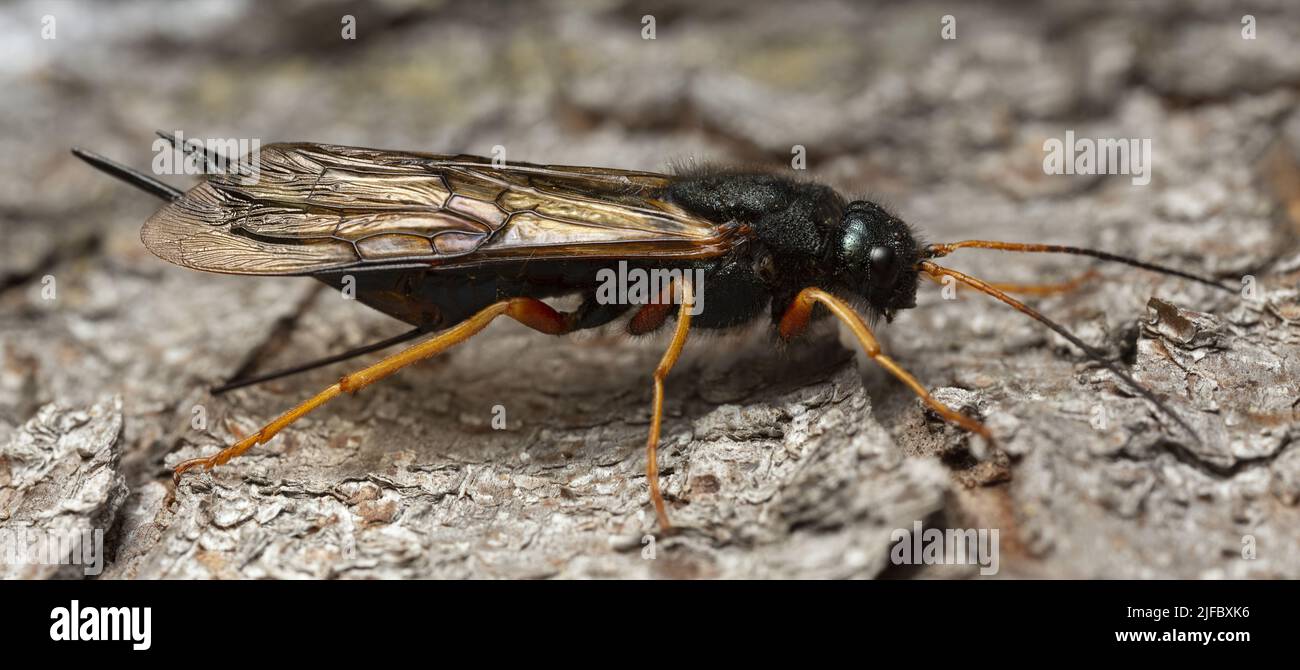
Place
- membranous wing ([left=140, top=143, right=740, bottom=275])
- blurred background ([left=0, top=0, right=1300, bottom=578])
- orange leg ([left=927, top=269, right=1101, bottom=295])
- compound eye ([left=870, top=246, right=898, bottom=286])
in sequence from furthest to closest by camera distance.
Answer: orange leg ([left=927, top=269, right=1101, bottom=295]), compound eye ([left=870, top=246, right=898, bottom=286]), membranous wing ([left=140, top=143, right=740, bottom=275]), blurred background ([left=0, top=0, right=1300, bottom=578])

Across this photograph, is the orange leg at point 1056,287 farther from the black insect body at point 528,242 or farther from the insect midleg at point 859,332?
the insect midleg at point 859,332

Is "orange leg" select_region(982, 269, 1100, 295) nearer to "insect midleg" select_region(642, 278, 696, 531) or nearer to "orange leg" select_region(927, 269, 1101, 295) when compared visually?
"orange leg" select_region(927, 269, 1101, 295)

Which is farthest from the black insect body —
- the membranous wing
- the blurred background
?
the blurred background

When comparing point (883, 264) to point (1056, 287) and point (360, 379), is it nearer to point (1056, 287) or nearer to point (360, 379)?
point (1056, 287)

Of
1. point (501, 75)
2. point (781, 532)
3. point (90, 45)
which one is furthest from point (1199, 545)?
point (90, 45)

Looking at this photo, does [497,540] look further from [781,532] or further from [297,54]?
[297,54]

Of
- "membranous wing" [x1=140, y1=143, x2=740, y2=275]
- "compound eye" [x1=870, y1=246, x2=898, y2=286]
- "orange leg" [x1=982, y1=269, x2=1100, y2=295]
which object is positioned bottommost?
"orange leg" [x1=982, y1=269, x2=1100, y2=295]

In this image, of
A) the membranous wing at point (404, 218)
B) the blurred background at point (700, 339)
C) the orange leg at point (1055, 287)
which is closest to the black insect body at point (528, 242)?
the membranous wing at point (404, 218)

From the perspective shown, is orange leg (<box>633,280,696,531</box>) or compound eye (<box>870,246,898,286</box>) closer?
orange leg (<box>633,280,696,531</box>)
